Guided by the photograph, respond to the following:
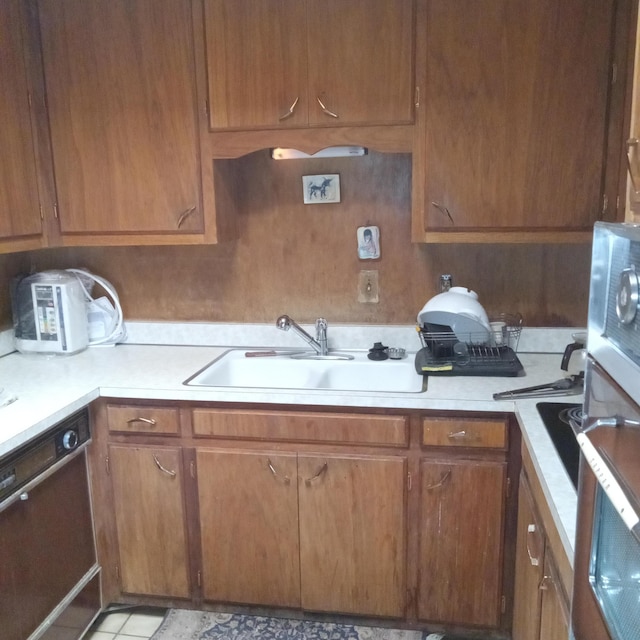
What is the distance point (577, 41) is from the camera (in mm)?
1826

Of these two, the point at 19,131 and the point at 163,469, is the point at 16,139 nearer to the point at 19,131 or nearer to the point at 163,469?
the point at 19,131

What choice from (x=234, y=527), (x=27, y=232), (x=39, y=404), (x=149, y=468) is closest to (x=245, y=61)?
(x=27, y=232)

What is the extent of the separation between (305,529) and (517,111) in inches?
58.6

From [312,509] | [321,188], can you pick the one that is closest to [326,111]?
[321,188]

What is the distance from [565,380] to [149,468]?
137 cm

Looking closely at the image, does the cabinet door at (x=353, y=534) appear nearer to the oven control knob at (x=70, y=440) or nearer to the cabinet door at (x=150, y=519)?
the cabinet door at (x=150, y=519)

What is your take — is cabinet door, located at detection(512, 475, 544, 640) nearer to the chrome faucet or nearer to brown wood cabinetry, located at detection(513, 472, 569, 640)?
brown wood cabinetry, located at detection(513, 472, 569, 640)

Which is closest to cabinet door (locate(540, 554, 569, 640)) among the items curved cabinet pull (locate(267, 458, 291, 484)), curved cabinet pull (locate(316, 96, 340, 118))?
curved cabinet pull (locate(267, 458, 291, 484))

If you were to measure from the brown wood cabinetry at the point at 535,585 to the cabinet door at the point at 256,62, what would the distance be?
137cm

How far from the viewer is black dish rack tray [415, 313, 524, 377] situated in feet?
6.52

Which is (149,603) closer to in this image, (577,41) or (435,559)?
(435,559)

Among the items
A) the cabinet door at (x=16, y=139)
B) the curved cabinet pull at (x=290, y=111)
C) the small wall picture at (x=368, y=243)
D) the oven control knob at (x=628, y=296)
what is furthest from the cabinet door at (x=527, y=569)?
the cabinet door at (x=16, y=139)

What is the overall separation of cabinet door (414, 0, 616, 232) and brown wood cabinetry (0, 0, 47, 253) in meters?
1.35

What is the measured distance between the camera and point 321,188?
2.33 metres
